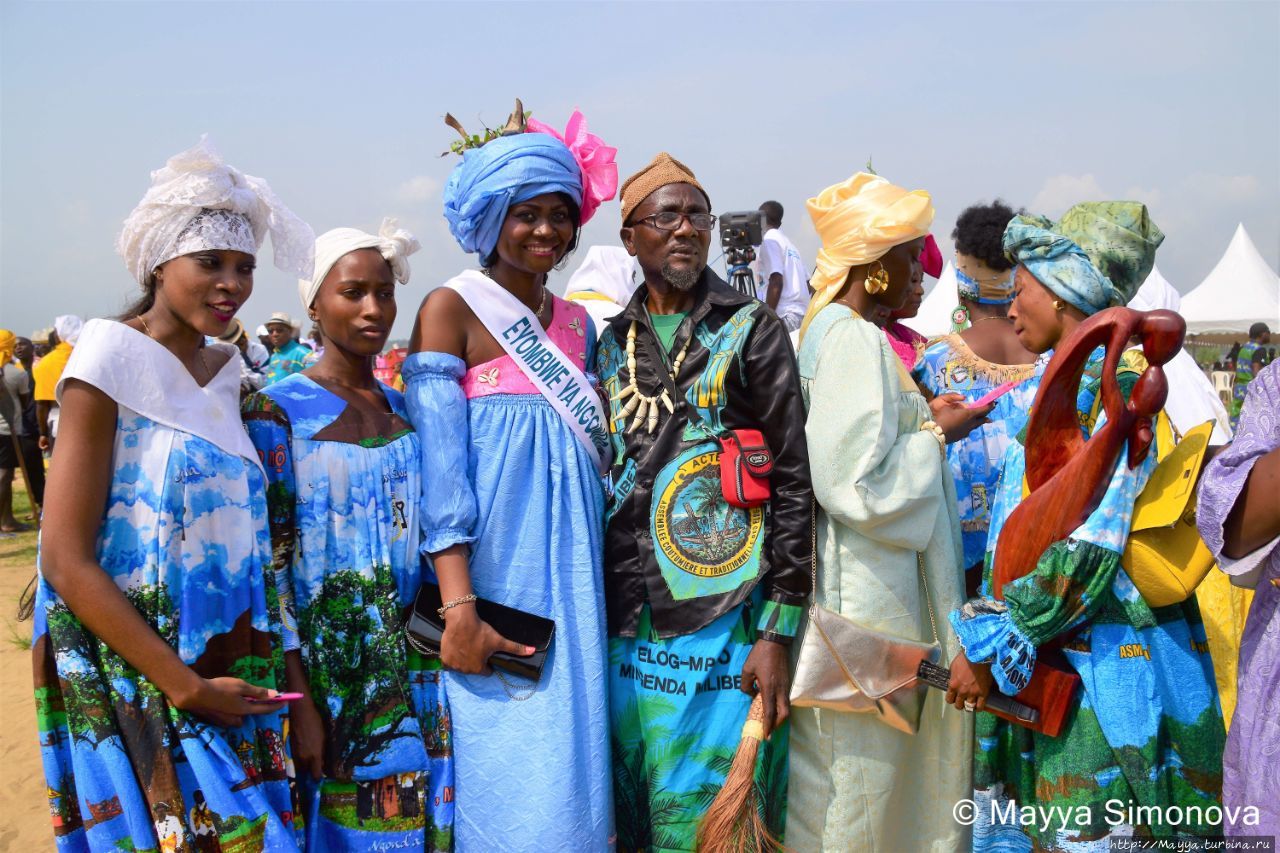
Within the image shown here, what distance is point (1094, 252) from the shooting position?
284cm

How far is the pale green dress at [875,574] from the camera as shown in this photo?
9.39ft

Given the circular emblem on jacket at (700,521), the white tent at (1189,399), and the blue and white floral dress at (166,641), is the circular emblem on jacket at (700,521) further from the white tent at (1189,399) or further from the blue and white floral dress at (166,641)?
the white tent at (1189,399)

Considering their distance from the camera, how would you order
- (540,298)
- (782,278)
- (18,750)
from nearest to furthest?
(540,298) < (18,750) < (782,278)

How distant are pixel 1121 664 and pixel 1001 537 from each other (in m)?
0.45

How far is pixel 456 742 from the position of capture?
2.84 m

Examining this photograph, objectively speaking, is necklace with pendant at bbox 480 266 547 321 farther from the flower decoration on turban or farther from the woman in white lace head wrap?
the woman in white lace head wrap

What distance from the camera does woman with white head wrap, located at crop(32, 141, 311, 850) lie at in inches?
91.3

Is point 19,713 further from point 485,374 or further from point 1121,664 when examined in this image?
point 1121,664

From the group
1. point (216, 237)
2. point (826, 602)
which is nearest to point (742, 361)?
point (826, 602)

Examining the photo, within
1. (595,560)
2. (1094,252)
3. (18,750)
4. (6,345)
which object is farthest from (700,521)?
(6,345)

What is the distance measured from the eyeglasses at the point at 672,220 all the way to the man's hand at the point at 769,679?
132cm

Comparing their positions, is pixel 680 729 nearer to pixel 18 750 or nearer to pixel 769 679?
pixel 769 679

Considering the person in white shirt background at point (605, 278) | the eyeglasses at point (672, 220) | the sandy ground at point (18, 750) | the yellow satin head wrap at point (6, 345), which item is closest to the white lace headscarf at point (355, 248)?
the eyeglasses at point (672, 220)

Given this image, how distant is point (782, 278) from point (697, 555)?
4.95 metres
